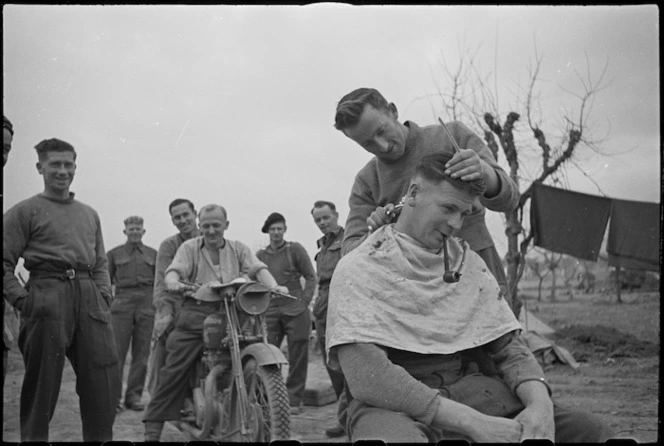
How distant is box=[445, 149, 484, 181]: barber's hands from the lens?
2.07 m

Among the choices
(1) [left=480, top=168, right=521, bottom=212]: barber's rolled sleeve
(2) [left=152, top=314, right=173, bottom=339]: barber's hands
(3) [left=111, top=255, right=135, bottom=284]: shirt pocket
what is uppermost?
(1) [left=480, top=168, right=521, bottom=212]: barber's rolled sleeve

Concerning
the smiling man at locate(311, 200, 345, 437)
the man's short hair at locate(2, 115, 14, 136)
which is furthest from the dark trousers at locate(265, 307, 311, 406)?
the man's short hair at locate(2, 115, 14, 136)

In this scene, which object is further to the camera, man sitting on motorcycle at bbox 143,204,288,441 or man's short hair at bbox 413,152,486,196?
man sitting on motorcycle at bbox 143,204,288,441

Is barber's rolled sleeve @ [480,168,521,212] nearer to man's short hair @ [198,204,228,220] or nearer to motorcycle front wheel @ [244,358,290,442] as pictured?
motorcycle front wheel @ [244,358,290,442]

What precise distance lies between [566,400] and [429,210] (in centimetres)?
457

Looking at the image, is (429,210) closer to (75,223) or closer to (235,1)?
(235,1)

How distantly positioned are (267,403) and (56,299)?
1.25m

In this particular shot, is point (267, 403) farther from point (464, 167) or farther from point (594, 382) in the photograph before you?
point (594, 382)

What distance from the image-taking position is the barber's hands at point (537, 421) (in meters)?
1.89

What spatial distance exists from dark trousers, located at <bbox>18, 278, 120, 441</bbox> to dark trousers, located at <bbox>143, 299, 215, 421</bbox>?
2.17 feet

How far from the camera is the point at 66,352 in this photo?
3643mm

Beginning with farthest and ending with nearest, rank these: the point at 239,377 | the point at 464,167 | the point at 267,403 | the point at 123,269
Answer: the point at 123,269 → the point at 239,377 → the point at 267,403 → the point at 464,167

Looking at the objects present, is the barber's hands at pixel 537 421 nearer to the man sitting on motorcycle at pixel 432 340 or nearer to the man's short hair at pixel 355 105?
the man sitting on motorcycle at pixel 432 340

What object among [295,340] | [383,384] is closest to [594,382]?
[295,340]
